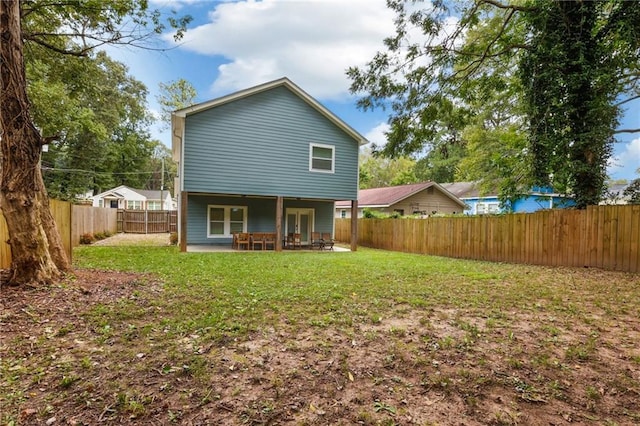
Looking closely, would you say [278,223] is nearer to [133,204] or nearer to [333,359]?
[333,359]

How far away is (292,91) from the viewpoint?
45.3 ft

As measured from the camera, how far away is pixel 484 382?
2.70 meters

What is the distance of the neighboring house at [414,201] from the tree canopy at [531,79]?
34.7 feet

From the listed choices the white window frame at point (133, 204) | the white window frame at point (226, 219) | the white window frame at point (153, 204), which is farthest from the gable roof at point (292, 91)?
the white window frame at point (153, 204)

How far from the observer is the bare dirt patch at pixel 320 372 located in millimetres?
2264

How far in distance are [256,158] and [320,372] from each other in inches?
439

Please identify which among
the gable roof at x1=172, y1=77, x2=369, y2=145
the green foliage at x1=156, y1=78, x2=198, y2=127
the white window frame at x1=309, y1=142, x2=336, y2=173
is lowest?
the white window frame at x1=309, y1=142, x2=336, y2=173

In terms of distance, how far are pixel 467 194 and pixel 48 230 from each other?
1045 inches

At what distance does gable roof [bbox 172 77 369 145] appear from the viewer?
39.5ft

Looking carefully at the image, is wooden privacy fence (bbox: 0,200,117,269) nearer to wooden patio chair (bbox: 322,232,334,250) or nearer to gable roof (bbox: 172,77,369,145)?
gable roof (bbox: 172,77,369,145)

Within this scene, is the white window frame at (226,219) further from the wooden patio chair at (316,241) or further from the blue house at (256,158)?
the wooden patio chair at (316,241)

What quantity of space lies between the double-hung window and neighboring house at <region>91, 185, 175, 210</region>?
20935 millimetres

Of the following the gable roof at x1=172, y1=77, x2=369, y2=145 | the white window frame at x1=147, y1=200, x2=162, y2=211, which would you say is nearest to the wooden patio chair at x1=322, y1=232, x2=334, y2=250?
the gable roof at x1=172, y1=77, x2=369, y2=145

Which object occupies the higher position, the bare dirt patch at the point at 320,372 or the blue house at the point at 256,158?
the blue house at the point at 256,158
